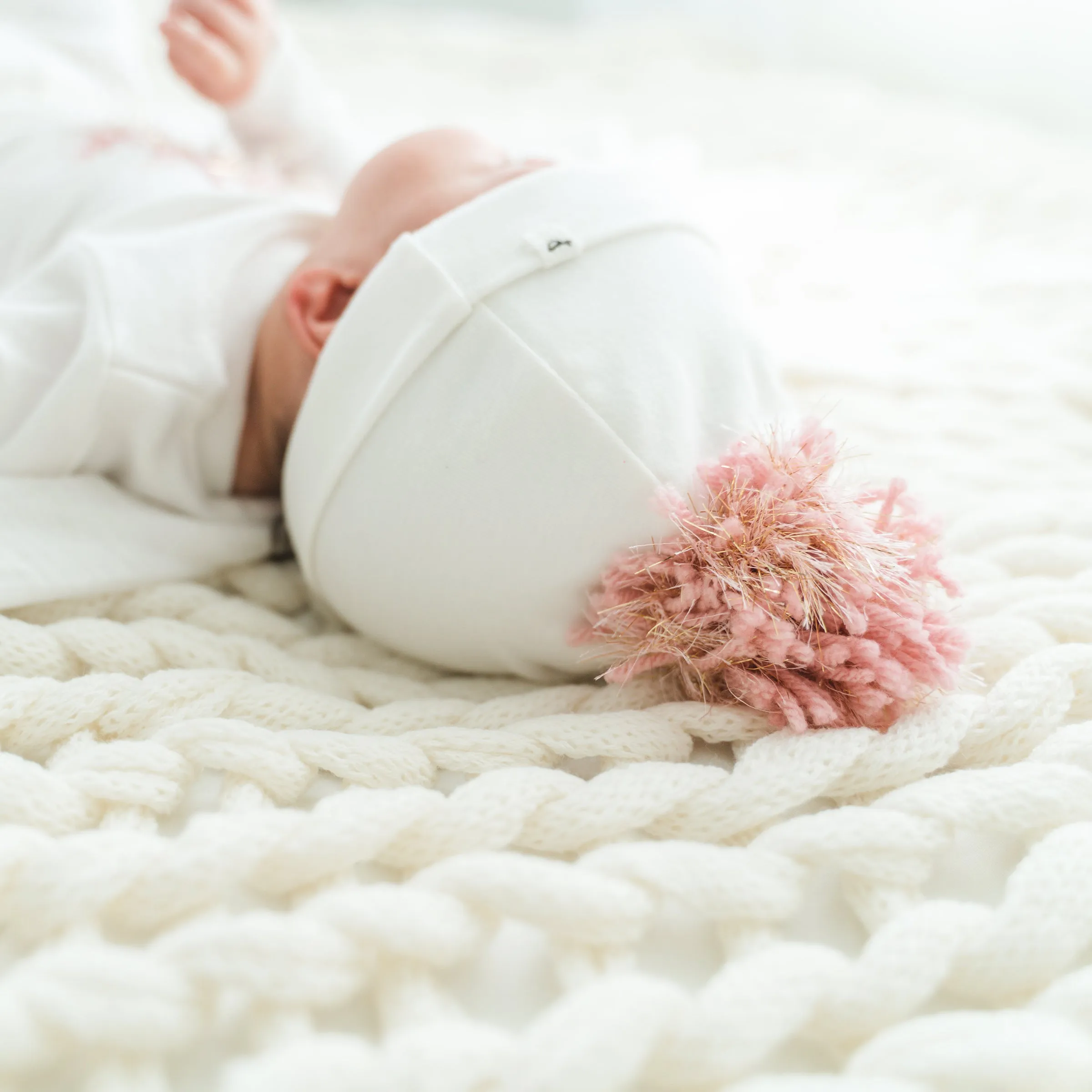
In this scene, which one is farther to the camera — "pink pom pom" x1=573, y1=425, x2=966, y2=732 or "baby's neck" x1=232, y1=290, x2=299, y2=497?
"baby's neck" x1=232, y1=290, x2=299, y2=497

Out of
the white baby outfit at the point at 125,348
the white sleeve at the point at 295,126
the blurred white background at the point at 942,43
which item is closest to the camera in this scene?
the white baby outfit at the point at 125,348

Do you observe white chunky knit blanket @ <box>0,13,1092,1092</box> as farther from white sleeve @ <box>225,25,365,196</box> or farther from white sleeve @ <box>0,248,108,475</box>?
white sleeve @ <box>225,25,365,196</box>

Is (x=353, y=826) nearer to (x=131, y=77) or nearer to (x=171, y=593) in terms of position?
(x=171, y=593)

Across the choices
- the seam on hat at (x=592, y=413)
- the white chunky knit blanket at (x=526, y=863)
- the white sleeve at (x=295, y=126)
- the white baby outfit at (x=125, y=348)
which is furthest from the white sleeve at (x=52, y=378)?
the white sleeve at (x=295, y=126)

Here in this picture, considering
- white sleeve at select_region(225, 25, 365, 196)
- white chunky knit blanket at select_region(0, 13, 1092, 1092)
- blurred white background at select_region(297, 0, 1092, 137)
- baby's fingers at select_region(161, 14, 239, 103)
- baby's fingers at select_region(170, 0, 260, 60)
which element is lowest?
white chunky knit blanket at select_region(0, 13, 1092, 1092)

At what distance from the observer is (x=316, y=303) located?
77 centimetres

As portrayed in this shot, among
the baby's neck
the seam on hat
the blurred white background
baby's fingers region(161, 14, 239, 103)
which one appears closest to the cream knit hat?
the seam on hat

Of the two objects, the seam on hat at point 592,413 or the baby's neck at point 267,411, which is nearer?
the seam on hat at point 592,413

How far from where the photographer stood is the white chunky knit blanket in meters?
0.40

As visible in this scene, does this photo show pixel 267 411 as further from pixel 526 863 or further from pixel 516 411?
pixel 526 863

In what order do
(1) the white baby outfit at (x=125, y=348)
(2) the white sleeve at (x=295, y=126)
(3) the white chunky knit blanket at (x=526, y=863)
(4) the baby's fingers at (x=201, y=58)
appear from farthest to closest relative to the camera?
(2) the white sleeve at (x=295, y=126)
(4) the baby's fingers at (x=201, y=58)
(1) the white baby outfit at (x=125, y=348)
(3) the white chunky knit blanket at (x=526, y=863)

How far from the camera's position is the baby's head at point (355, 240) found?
30.1 inches

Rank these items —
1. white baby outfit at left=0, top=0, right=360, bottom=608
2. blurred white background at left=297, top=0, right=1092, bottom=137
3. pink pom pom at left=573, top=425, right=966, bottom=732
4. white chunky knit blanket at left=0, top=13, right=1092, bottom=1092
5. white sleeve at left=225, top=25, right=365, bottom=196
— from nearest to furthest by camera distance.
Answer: white chunky knit blanket at left=0, top=13, right=1092, bottom=1092 → pink pom pom at left=573, top=425, right=966, bottom=732 → white baby outfit at left=0, top=0, right=360, bottom=608 → white sleeve at left=225, top=25, right=365, bottom=196 → blurred white background at left=297, top=0, right=1092, bottom=137

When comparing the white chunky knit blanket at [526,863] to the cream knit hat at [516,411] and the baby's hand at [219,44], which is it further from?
the baby's hand at [219,44]
